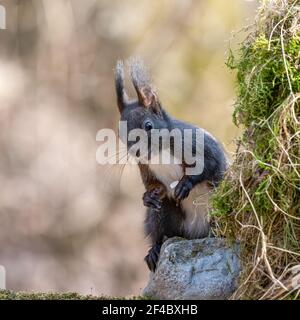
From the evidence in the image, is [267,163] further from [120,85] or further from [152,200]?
[120,85]

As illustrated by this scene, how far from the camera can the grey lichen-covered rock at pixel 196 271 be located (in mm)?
3385

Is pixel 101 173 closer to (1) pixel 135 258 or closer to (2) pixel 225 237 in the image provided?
(1) pixel 135 258

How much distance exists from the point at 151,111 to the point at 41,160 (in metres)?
3.82

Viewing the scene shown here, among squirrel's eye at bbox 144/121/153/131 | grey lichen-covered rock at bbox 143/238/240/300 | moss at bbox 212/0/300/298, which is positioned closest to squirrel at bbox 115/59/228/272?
squirrel's eye at bbox 144/121/153/131

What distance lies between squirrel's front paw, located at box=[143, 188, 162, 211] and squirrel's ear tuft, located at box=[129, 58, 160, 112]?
16.7 inches

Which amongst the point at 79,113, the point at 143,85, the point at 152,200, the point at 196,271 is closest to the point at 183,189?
the point at 152,200

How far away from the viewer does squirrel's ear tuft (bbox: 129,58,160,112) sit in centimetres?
405

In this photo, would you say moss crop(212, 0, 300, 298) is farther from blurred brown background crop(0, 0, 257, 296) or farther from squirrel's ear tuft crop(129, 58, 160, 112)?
blurred brown background crop(0, 0, 257, 296)

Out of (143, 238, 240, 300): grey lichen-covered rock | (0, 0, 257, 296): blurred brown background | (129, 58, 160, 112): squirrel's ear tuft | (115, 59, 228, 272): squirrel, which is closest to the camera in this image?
(143, 238, 240, 300): grey lichen-covered rock

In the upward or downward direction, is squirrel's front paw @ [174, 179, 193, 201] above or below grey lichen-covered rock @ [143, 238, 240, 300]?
above

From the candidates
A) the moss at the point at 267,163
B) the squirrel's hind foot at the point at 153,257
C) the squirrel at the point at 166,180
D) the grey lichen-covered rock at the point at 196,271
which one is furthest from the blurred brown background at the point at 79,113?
the moss at the point at 267,163

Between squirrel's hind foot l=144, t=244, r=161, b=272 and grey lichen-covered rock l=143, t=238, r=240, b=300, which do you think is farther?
squirrel's hind foot l=144, t=244, r=161, b=272
